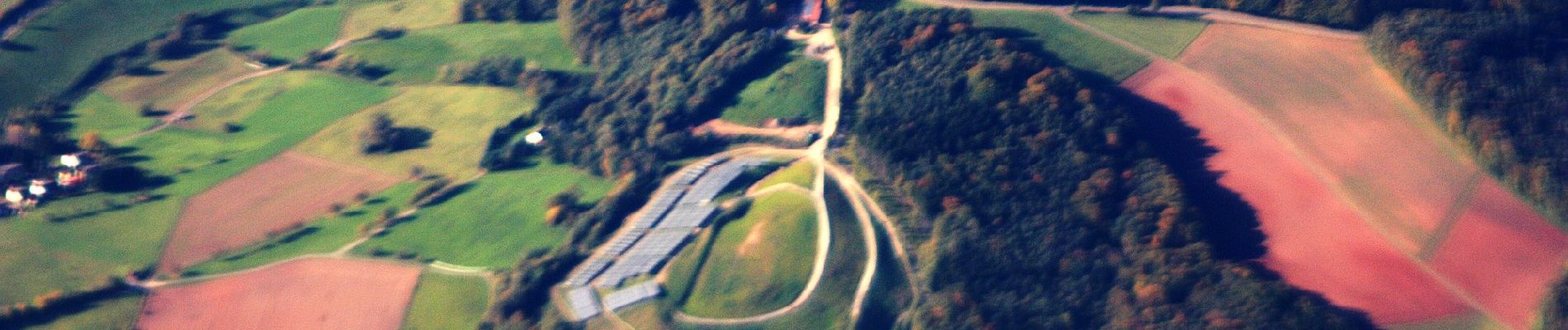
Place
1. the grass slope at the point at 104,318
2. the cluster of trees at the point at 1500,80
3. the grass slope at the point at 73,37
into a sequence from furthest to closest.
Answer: the grass slope at the point at 73,37 < the grass slope at the point at 104,318 < the cluster of trees at the point at 1500,80

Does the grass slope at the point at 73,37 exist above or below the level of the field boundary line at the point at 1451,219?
above

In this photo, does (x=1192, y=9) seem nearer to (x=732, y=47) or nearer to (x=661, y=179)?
(x=732, y=47)

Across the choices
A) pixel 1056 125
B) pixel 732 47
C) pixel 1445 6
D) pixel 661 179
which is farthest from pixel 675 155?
pixel 1445 6

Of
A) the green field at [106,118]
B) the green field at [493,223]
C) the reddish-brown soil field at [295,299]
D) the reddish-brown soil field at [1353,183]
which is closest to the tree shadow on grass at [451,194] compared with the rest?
the green field at [493,223]

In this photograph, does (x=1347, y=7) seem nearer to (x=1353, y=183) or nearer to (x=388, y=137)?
(x=1353, y=183)

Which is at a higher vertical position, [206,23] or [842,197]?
[206,23]

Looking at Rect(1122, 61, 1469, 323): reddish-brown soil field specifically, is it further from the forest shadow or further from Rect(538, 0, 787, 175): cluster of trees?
Rect(538, 0, 787, 175): cluster of trees

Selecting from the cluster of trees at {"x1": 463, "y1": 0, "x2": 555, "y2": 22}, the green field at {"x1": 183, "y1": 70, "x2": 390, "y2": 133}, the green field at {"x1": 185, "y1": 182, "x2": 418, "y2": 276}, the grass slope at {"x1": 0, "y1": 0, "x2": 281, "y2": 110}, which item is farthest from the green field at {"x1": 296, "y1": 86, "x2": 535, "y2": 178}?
the grass slope at {"x1": 0, "y1": 0, "x2": 281, "y2": 110}

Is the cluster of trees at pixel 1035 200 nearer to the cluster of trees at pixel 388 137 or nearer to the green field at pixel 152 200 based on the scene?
the cluster of trees at pixel 388 137
